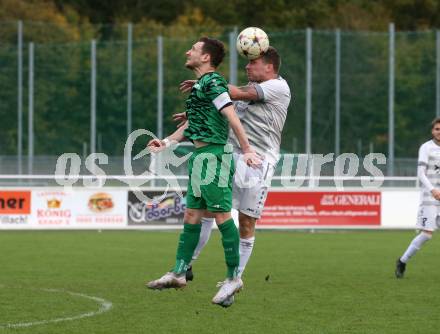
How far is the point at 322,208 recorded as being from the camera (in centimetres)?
2512

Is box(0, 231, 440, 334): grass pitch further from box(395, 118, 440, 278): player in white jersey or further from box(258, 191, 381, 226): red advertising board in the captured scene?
box(258, 191, 381, 226): red advertising board

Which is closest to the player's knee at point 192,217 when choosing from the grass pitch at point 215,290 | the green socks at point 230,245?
the green socks at point 230,245

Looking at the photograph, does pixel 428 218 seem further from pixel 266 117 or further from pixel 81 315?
pixel 81 315

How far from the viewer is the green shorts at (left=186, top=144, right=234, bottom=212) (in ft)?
32.1

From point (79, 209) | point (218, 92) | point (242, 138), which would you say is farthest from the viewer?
point (79, 209)

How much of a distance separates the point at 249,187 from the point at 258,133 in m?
0.52

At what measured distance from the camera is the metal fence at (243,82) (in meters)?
37.8

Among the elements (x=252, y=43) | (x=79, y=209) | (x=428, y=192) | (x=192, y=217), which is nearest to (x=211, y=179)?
(x=192, y=217)

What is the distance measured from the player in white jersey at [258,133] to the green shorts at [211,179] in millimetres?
610

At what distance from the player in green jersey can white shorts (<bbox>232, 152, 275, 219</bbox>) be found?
21.6 inches

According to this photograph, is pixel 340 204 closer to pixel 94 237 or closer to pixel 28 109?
pixel 94 237

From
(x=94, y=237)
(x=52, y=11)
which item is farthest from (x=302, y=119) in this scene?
(x=52, y=11)

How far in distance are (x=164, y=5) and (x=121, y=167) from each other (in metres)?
37.7

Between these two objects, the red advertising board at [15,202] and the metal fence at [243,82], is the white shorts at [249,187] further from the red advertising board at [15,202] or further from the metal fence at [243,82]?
the metal fence at [243,82]
